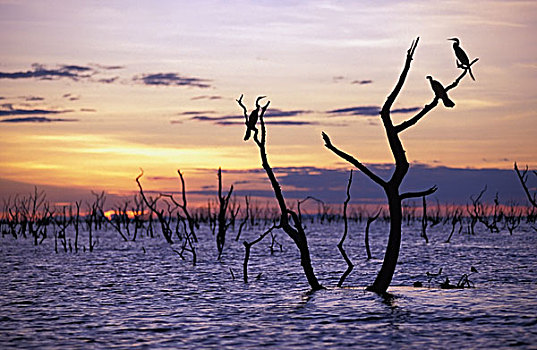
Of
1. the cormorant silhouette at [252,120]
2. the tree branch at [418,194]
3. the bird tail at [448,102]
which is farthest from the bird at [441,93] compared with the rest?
the cormorant silhouette at [252,120]

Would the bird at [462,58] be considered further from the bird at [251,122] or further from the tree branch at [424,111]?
the bird at [251,122]

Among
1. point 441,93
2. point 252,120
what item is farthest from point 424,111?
point 252,120

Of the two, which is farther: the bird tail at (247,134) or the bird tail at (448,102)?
the bird tail at (247,134)

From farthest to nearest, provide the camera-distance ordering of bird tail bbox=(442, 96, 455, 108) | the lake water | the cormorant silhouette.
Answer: the cormorant silhouette
bird tail bbox=(442, 96, 455, 108)
the lake water

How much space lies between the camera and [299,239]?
12.5 metres

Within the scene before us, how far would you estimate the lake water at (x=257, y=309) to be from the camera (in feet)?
29.0

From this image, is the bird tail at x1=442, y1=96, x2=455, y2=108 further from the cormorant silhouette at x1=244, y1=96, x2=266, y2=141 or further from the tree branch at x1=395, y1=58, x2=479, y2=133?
the cormorant silhouette at x1=244, y1=96, x2=266, y2=141

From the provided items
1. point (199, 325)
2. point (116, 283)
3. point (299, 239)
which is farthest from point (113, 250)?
point (199, 325)

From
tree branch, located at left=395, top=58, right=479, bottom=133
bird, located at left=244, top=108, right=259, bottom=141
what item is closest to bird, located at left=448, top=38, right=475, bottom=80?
tree branch, located at left=395, top=58, right=479, bottom=133

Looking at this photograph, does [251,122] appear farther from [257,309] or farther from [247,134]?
[257,309]

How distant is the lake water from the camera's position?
8.84 m

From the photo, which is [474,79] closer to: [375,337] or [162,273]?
[375,337]

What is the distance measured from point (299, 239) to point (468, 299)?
2.91 m

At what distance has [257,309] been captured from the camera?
11.3 m
